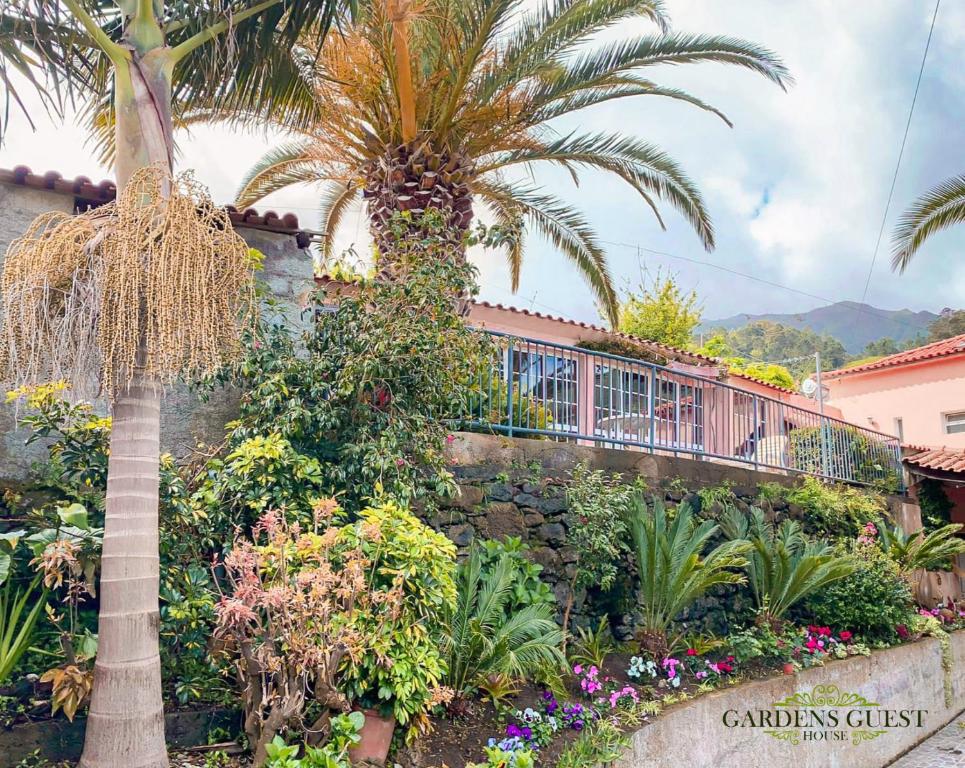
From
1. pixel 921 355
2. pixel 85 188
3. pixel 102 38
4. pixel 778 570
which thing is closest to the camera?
pixel 102 38

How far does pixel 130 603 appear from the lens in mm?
3797

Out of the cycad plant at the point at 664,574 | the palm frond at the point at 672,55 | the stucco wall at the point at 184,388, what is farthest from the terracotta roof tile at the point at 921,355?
the stucco wall at the point at 184,388

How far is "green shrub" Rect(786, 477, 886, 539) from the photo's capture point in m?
11.1

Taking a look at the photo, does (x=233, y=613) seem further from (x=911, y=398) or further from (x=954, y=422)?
(x=911, y=398)

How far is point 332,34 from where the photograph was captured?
27.2 feet

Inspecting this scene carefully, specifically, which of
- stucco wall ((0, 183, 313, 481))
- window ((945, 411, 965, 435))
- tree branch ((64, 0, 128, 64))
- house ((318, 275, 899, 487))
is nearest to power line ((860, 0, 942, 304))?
house ((318, 275, 899, 487))

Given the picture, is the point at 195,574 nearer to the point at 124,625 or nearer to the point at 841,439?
the point at 124,625

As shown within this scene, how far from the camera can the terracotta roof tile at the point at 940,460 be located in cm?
1474

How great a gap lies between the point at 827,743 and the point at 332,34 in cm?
918

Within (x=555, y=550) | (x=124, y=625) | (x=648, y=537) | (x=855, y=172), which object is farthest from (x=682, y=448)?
(x=855, y=172)

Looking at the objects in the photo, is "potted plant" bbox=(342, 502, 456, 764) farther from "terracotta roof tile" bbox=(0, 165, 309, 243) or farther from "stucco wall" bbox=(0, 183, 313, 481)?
"terracotta roof tile" bbox=(0, 165, 309, 243)

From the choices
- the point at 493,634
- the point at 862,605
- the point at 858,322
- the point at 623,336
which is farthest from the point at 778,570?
the point at 858,322

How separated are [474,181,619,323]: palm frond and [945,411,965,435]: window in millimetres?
13752

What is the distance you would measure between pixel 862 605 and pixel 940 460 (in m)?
7.46
